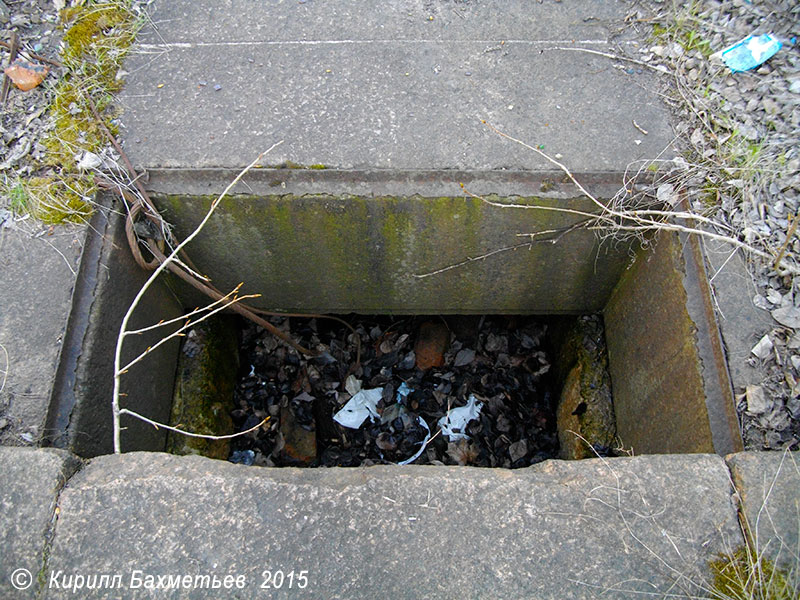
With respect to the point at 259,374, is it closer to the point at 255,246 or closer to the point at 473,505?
the point at 255,246

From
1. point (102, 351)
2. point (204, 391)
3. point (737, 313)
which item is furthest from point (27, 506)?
point (737, 313)

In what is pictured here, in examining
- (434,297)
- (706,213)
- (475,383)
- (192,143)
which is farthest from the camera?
(475,383)

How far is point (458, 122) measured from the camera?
2.26 meters

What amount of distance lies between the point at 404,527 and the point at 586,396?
5.02 ft

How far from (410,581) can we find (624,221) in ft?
5.27

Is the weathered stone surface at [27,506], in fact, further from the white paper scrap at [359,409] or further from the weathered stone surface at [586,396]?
the weathered stone surface at [586,396]

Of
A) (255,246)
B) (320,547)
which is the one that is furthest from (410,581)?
(255,246)

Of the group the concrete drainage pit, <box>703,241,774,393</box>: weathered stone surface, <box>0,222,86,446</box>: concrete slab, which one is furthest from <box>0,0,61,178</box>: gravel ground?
<box>703,241,774,393</box>: weathered stone surface

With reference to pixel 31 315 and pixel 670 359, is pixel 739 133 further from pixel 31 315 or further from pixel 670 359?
pixel 31 315

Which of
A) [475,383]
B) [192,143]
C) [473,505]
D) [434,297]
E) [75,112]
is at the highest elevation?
[75,112]

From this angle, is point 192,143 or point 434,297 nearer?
point 192,143

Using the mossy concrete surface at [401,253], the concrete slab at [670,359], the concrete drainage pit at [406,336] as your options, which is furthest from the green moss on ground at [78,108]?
the concrete slab at [670,359]

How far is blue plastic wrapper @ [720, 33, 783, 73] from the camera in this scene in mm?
2215

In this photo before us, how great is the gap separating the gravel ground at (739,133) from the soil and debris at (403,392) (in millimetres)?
1433
